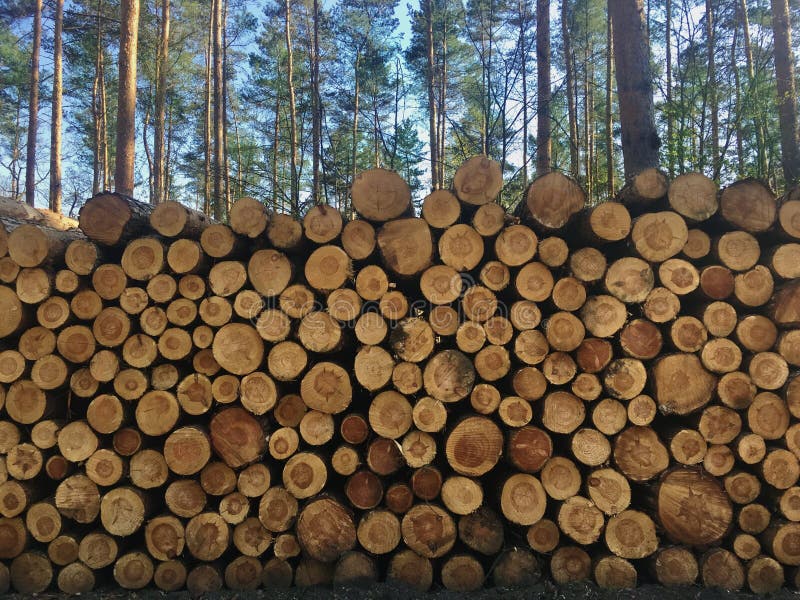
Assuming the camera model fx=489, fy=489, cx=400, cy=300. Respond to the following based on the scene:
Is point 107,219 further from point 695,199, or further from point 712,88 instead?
point 712,88

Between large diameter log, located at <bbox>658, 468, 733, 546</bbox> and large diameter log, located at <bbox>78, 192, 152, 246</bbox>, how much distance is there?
350 cm

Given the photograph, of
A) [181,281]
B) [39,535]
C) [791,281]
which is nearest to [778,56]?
[791,281]

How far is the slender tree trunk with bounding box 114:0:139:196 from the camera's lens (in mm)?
7652

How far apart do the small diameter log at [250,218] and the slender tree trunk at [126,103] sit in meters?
5.86

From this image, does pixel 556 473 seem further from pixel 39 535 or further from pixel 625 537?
pixel 39 535

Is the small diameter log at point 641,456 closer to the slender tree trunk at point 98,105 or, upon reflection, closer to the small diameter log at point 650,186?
the small diameter log at point 650,186

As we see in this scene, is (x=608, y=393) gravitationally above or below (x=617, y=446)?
above

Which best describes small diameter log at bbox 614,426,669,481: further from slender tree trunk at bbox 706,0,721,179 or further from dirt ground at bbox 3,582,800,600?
slender tree trunk at bbox 706,0,721,179

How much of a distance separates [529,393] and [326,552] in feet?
4.78

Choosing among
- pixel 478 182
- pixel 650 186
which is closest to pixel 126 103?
pixel 478 182

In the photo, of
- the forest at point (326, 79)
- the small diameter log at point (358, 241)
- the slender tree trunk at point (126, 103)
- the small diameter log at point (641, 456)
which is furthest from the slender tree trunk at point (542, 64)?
the slender tree trunk at point (126, 103)

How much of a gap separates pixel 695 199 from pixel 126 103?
8233 millimetres

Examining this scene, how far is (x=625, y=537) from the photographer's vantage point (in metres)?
2.70

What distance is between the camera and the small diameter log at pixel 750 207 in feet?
9.27
